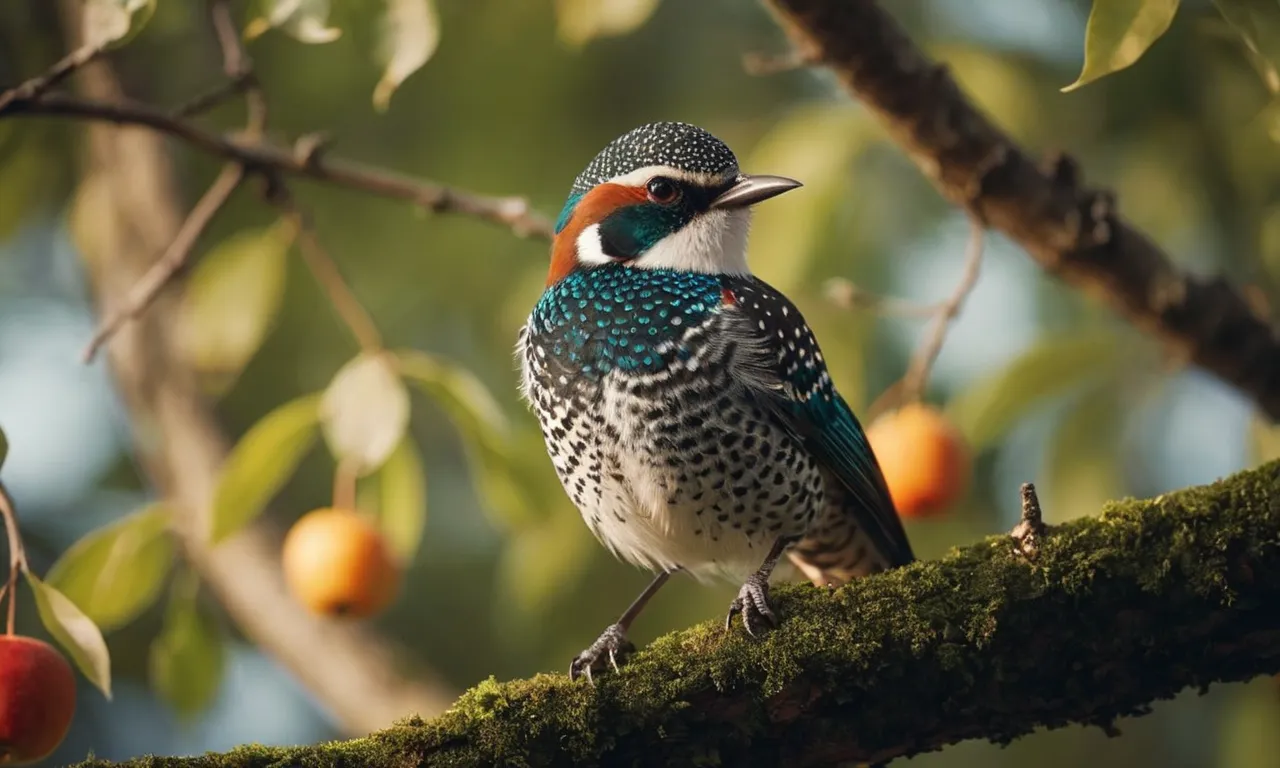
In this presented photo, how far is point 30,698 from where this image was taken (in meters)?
3.15

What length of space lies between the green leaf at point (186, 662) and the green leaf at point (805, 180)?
2.19 m

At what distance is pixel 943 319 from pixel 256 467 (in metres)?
2.08

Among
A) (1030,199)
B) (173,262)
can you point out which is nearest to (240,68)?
(173,262)

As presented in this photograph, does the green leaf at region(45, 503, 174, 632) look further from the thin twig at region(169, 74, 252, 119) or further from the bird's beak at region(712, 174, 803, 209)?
the bird's beak at region(712, 174, 803, 209)

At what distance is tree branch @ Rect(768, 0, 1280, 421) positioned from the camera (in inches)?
172

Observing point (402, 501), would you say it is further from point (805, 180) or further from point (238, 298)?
point (805, 180)

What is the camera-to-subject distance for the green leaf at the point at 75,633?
10.7ft

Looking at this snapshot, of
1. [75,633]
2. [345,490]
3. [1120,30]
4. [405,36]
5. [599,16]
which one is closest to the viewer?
[1120,30]

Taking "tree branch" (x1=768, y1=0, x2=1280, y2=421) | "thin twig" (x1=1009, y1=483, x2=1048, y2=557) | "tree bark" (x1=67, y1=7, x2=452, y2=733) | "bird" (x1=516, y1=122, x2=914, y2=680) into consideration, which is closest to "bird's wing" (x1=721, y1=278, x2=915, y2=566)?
"bird" (x1=516, y1=122, x2=914, y2=680)

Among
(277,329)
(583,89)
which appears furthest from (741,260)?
(277,329)

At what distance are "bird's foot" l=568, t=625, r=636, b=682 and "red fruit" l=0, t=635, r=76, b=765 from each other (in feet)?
3.63

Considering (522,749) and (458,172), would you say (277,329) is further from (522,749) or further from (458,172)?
(522,749)

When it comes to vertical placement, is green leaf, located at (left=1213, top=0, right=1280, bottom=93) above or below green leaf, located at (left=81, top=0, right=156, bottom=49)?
above

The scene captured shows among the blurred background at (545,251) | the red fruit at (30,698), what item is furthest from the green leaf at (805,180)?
the red fruit at (30,698)
